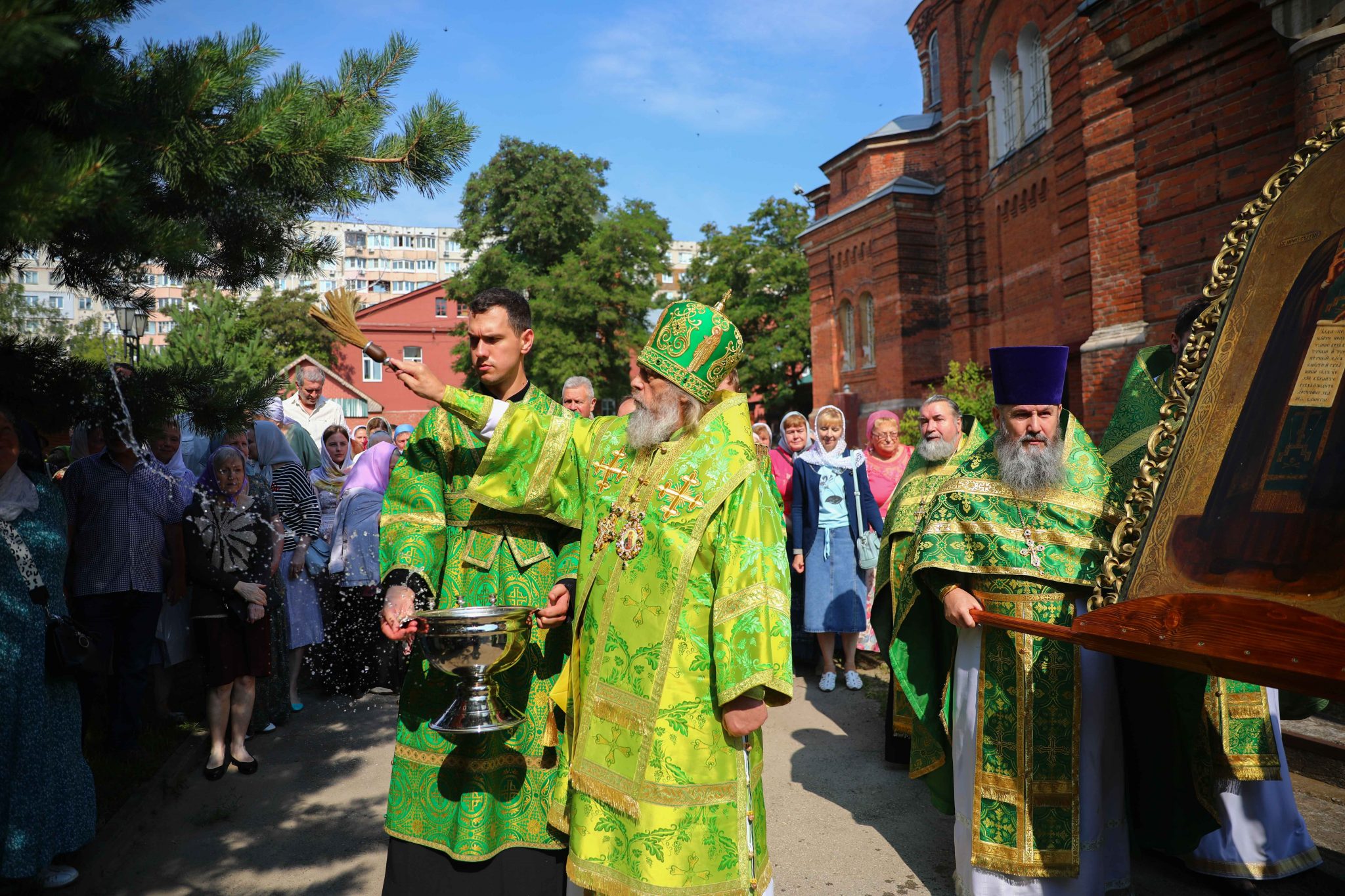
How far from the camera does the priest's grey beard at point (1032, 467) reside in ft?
12.6

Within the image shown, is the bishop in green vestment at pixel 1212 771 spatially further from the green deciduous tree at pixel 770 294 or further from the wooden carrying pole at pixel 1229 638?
the green deciduous tree at pixel 770 294

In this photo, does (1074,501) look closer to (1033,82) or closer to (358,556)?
(358,556)

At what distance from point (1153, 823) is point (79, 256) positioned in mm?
5011

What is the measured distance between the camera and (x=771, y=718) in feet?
21.7

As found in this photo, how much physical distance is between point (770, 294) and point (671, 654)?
39.3 metres

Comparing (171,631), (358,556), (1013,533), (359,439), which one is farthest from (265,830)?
(359,439)

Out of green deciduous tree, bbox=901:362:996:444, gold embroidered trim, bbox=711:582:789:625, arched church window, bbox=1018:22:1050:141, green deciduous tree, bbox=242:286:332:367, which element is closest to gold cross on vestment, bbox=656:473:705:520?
gold embroidered trim, bbox=711:582:789:625

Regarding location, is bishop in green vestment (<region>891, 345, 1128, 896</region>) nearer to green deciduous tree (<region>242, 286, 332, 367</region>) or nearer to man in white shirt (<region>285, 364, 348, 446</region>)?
man in white shirt (<region>285, 364, 348, 446</region>)

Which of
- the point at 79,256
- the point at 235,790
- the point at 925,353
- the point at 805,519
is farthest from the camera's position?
the point at 925,353

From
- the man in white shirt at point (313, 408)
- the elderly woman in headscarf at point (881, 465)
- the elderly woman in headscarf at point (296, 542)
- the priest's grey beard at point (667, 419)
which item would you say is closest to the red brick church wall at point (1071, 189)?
the elderly woman in headscarf at point (881, 465)

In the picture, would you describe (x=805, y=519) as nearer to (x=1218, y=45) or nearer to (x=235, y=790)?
(x=235, y=790)

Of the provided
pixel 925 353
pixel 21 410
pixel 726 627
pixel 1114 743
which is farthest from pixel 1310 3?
pixel 925 353

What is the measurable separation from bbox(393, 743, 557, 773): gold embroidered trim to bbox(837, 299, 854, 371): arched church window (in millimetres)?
26826

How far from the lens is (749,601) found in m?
2.68
